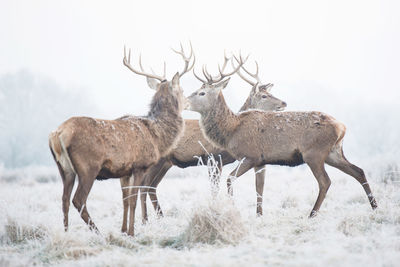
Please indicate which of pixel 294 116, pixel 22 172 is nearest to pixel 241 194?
pixel 294 116

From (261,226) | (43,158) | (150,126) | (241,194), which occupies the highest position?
(150,126)

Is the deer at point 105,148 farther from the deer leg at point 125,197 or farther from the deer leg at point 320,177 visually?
the deer leg at point 320,177

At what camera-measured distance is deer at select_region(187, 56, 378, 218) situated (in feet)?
23.8

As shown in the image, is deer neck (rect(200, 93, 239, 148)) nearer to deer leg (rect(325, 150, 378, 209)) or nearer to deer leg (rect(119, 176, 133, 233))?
deer leg (rect(325, 150, 378, 209))

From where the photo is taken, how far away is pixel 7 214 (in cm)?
612

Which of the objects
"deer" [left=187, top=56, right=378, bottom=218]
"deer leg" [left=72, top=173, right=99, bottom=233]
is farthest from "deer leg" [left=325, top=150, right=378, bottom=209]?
"deer leg" [left=72, top=173, right=99, bottom=233]

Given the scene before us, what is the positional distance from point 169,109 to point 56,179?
38.5ft

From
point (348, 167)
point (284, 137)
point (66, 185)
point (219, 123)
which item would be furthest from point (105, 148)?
point (348, 167)

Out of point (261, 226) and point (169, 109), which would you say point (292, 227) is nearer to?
point (261, 226)

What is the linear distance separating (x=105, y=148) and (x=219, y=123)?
275 cm

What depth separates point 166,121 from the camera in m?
7.17

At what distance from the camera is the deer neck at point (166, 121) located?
6.94 metres

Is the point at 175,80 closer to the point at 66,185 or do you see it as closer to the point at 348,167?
the point at 66,185

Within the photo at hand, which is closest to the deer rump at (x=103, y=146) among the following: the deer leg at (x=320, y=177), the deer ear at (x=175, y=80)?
the deer ear at (x=175, y=80)
